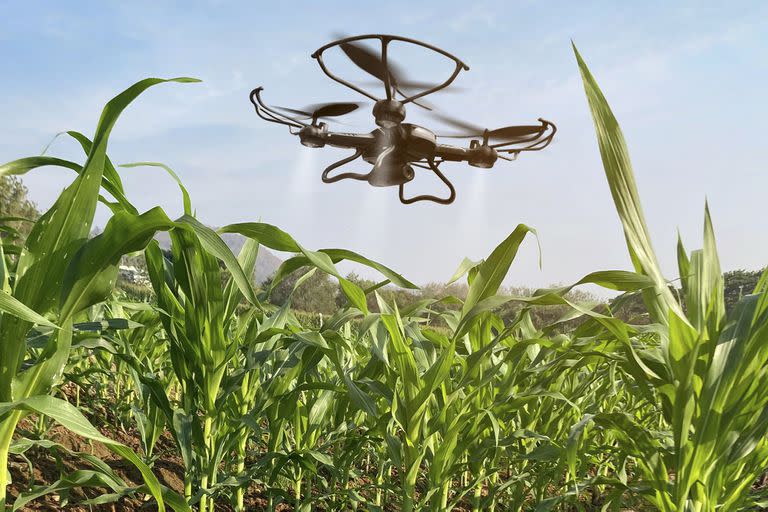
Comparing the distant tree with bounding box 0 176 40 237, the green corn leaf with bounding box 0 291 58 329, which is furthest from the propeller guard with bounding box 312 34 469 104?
the distant tree with bounding box 0 176 40 237

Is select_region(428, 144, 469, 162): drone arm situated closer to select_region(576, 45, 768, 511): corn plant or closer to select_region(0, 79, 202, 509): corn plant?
select_region(576, 45, 768, 511): corn plant

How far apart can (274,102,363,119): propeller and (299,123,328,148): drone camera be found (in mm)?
66

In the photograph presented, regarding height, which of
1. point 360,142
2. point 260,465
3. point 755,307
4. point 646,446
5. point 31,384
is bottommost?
point 260,465

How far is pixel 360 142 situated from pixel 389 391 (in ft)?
8.58

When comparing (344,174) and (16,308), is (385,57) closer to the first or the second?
(344,174)

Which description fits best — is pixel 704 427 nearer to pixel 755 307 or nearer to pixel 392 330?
pixel 755 307

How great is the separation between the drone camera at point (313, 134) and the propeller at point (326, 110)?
7 cm

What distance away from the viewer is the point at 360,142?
360cm

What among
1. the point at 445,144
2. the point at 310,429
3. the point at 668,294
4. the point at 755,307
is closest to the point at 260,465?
the point at 310,429

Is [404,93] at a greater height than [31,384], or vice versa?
[404,93]

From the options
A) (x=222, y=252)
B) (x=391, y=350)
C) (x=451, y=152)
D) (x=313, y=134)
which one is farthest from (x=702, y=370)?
(x=451, y=152)

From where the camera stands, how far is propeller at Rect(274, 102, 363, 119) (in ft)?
11.0

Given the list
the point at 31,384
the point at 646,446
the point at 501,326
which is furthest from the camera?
the point at 501,326

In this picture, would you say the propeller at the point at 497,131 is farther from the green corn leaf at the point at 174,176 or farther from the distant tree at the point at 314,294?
the distant tree at the point at 314,294
